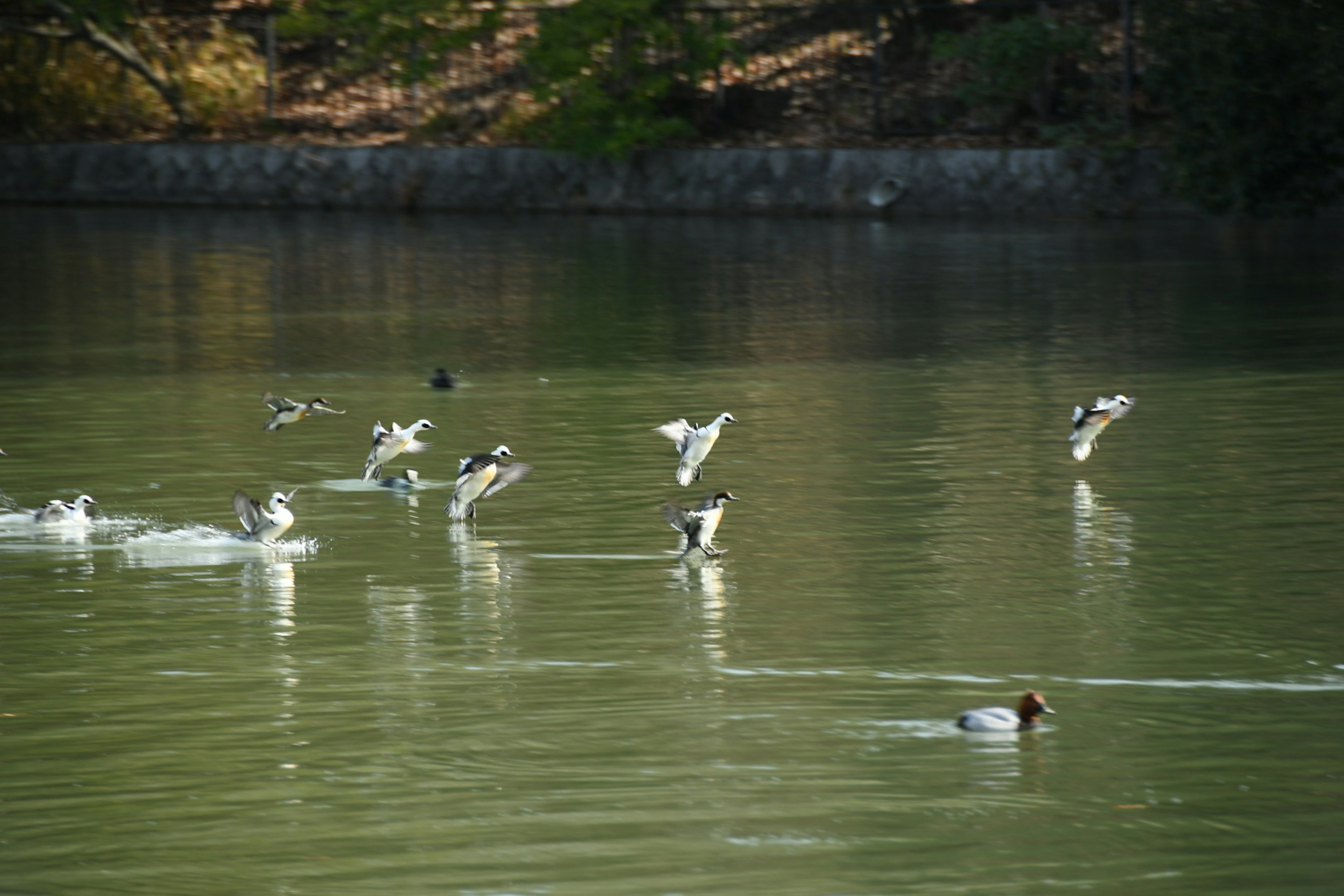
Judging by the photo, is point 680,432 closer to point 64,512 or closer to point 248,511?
point 248,511

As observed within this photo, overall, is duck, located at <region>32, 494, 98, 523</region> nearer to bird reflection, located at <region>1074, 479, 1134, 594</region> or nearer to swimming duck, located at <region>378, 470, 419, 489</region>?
swimming duck, located at <region>378, 470, 419, 489</region>

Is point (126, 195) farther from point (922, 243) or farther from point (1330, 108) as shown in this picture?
point (1330, 108)

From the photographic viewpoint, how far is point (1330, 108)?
24906 millimetres

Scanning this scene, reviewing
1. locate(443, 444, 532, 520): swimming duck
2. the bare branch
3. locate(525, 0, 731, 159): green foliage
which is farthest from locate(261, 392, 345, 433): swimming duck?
the bare branch

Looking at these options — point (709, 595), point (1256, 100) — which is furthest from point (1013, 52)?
point (709, 595)

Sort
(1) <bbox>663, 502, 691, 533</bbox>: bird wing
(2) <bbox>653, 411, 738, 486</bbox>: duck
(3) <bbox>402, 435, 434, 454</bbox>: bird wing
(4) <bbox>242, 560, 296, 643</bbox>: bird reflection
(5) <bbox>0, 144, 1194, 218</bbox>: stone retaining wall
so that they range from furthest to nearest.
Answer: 1. (5) <bbox>0, 144, 1194, 218</bbox>: stone retaining wall
2. (3) <bbox>402, 435, 434, 454</bbox>: bird wing
3. (2) <bbox>653, 411, 738, 486</bbox>: duck
4. (1) <bbox>663, 502, 691, 533</bbox>: bird wing
5. (4) <bbox>242, 560, 296, 643</bbox>: bird reflection

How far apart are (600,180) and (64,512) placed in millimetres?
25389

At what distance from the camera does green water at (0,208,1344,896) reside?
240 inches

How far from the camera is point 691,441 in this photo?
36.6 ft

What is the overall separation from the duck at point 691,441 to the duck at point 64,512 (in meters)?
2.83

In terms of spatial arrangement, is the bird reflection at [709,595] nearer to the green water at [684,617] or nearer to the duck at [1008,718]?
the green water at [684,617]

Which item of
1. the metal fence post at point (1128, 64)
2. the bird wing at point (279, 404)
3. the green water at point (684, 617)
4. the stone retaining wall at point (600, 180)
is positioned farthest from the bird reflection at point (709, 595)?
the metal fence post at point (1128, 64)

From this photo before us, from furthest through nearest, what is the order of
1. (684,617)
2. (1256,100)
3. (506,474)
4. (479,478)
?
1. (1256,100)
2. (506,474)
3. (479,478)
4. (684,617)

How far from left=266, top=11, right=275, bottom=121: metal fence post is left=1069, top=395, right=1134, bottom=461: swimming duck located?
30.6m
